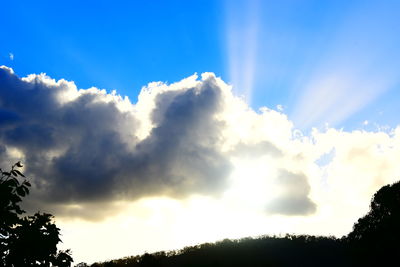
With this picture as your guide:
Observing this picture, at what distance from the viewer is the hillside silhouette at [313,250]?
37656mm

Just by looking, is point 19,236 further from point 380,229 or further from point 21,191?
point 380,229

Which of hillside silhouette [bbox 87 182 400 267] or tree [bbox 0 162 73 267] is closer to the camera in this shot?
tree [bbox 0 162 73 267]

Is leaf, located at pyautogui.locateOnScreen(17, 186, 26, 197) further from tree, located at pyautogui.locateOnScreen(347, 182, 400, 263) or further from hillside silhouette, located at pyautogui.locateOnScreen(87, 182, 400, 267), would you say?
tree, located at pyautogui.locateOnScreen(347, 182, 400, 263)

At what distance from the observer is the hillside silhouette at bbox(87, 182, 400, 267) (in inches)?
1483

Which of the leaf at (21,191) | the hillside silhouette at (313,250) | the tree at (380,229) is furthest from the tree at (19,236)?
the tree at (380,229)

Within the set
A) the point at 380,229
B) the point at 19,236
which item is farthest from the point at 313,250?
the point at 19,236

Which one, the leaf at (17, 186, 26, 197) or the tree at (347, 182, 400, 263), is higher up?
the tree at (347, 182, 400, 263)

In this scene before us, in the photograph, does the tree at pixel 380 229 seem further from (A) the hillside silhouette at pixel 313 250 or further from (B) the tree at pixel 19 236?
(B) the tree at pixel 19 236

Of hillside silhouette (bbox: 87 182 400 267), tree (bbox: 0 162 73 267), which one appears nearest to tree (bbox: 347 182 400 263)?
hillside silhouette (bbox: 87 182 400 267)

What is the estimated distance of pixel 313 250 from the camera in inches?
1655

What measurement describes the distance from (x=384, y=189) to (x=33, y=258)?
4095 centimetres

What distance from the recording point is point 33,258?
31.7 ft

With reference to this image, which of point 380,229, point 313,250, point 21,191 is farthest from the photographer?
point 313,250

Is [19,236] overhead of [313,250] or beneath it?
beneath
